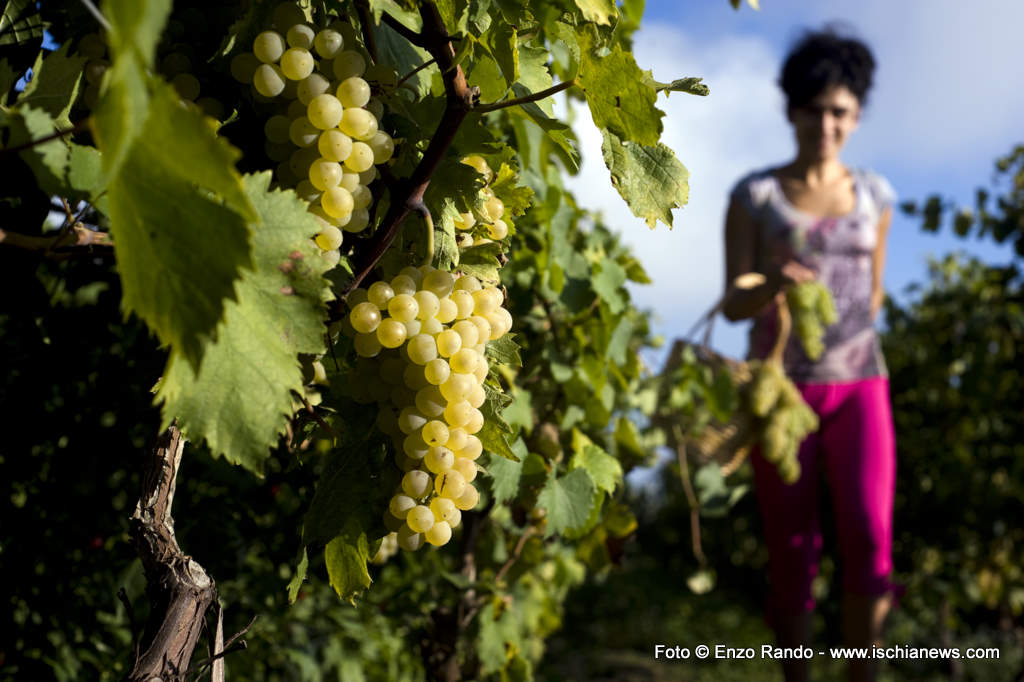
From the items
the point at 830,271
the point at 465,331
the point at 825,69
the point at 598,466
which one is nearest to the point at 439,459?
the point at 465,331

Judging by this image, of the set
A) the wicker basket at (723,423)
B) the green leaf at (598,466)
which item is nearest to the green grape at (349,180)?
the green leaf at (598,466)

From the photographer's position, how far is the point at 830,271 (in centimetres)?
321

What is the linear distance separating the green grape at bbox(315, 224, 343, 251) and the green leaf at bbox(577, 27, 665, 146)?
0.27 metres

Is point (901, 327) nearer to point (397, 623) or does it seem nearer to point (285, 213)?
point (397, 623)

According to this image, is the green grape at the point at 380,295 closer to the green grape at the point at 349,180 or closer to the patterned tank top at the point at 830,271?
the green grape at the point at 349,180

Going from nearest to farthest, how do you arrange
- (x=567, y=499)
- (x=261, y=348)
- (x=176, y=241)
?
(x=176, y=241) → (x=261, y=348) → (x=567, y=499)

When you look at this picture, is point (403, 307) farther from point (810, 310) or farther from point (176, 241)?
point (810, 310)

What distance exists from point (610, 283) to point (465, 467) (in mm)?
919

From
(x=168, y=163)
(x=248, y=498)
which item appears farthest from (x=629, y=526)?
(x=168, y=163)

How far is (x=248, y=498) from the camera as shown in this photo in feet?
5.19

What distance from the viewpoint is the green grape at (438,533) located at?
87 centimetres

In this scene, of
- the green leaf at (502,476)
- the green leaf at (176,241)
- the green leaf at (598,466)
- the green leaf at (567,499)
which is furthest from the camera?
the green leaf at (598,466)

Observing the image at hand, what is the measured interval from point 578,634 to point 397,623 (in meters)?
5.37

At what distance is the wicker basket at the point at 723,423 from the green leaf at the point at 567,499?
1.45 meters
